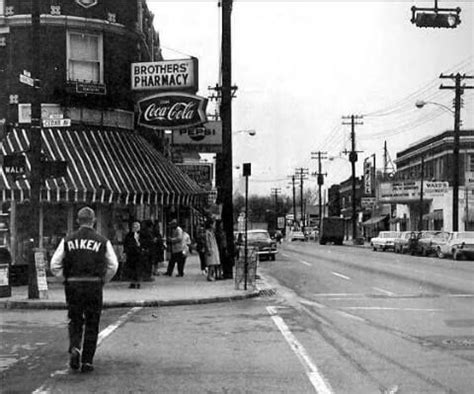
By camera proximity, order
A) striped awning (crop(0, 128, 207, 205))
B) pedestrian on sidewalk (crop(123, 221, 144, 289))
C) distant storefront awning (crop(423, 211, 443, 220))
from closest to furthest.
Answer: pedestrian on sidewalk (crop(123, 221, 144, 289)) → striped awning (crop(0, 128, 207, 205)) → distant storefront awning (crop(423, 211, 443, 220))

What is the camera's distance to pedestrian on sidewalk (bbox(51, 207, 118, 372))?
330 inches

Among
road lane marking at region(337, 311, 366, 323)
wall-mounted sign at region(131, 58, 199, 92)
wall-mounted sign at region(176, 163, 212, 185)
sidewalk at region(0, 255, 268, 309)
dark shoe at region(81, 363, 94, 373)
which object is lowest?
road lane marking at region(337, 311, 366, 323)

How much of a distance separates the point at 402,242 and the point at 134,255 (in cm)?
3446

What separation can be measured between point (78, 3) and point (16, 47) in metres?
2.15

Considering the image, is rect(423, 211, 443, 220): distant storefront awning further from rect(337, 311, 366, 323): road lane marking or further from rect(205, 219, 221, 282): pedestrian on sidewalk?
rect(337, 311, 366, 323): road lane marking

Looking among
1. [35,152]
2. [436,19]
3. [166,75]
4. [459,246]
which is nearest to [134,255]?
[35,152]

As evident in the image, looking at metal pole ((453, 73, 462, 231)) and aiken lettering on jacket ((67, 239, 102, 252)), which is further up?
metal pole ((453, 73, 462, 231))

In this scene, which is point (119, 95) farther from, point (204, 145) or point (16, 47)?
point (204, 145)

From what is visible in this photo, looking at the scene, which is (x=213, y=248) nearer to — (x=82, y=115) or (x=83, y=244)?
(x=82, y=115)

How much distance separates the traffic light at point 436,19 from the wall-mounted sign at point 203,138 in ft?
50.2

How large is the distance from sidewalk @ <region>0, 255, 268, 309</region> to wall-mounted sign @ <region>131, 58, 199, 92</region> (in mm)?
5706

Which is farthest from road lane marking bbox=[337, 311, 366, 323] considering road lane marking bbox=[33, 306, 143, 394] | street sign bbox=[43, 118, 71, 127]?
street sign bbox=[43, 118, 71, 127]

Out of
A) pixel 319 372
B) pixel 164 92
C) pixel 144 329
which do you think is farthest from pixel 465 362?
pixel 164 92

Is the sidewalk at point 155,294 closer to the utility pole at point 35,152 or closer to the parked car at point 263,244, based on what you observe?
A: the utility pole at point 35,152
